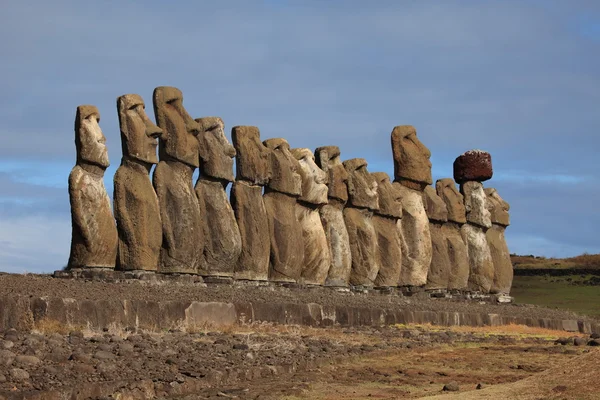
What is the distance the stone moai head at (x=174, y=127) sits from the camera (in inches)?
679

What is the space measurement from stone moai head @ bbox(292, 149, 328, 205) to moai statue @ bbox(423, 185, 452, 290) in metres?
5.08

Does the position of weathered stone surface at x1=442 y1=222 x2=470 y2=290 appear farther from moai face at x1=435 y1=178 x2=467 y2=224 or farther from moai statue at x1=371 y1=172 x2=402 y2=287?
moai statue at x1=371 y1=172 x2=402 y2=287

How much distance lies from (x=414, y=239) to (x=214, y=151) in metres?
7.71

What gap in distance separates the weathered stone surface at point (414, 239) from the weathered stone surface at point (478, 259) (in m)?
2.81

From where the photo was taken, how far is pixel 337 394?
9.04 meters

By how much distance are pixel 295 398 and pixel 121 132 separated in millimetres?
8800

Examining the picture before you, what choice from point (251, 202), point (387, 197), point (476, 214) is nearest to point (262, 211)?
point (251, 202)

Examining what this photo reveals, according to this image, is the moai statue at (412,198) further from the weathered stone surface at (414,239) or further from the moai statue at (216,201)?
the moai statue at (216,201)

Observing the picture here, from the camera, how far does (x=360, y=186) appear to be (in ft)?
74.3

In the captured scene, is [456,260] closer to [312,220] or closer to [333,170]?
[333,170]

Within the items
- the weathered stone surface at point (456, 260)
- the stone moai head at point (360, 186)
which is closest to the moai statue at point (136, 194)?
the stone moai head at point (360, 186)

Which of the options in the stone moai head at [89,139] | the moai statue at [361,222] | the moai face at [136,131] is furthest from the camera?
the moai statue at [361,222]

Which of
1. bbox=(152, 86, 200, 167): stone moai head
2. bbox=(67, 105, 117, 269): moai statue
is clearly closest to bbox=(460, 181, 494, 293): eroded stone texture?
bbox=(152, 86, 200, 167): stone moai head

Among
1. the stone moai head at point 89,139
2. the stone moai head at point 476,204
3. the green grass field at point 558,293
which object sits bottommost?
the green grass field at point 558,293
